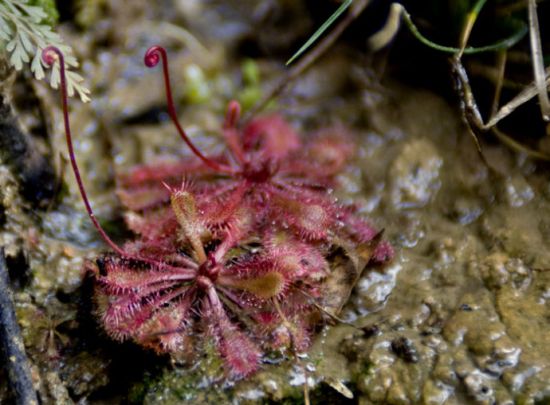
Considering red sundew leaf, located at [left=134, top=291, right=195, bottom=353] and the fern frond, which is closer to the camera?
red sundew leaf, located at [left=134, top=291, right=195, bottom=353]

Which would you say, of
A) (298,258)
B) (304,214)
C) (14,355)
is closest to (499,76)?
(304,214)

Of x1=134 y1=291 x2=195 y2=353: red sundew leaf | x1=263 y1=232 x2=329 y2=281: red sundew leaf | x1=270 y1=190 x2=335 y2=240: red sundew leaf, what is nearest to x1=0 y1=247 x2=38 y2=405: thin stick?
x1=134 y1=291 x2=195 y2=353: red sundew leaf

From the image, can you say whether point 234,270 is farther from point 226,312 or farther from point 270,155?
point 270,155

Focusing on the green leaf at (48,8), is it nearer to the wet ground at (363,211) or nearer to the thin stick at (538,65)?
the wet ground at (363,211)

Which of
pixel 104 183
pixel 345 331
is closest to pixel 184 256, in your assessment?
pixel 345 331

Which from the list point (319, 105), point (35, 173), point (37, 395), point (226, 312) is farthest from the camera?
point (319, 105)

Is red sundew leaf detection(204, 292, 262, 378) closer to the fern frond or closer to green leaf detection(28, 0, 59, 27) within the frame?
the fern frond
